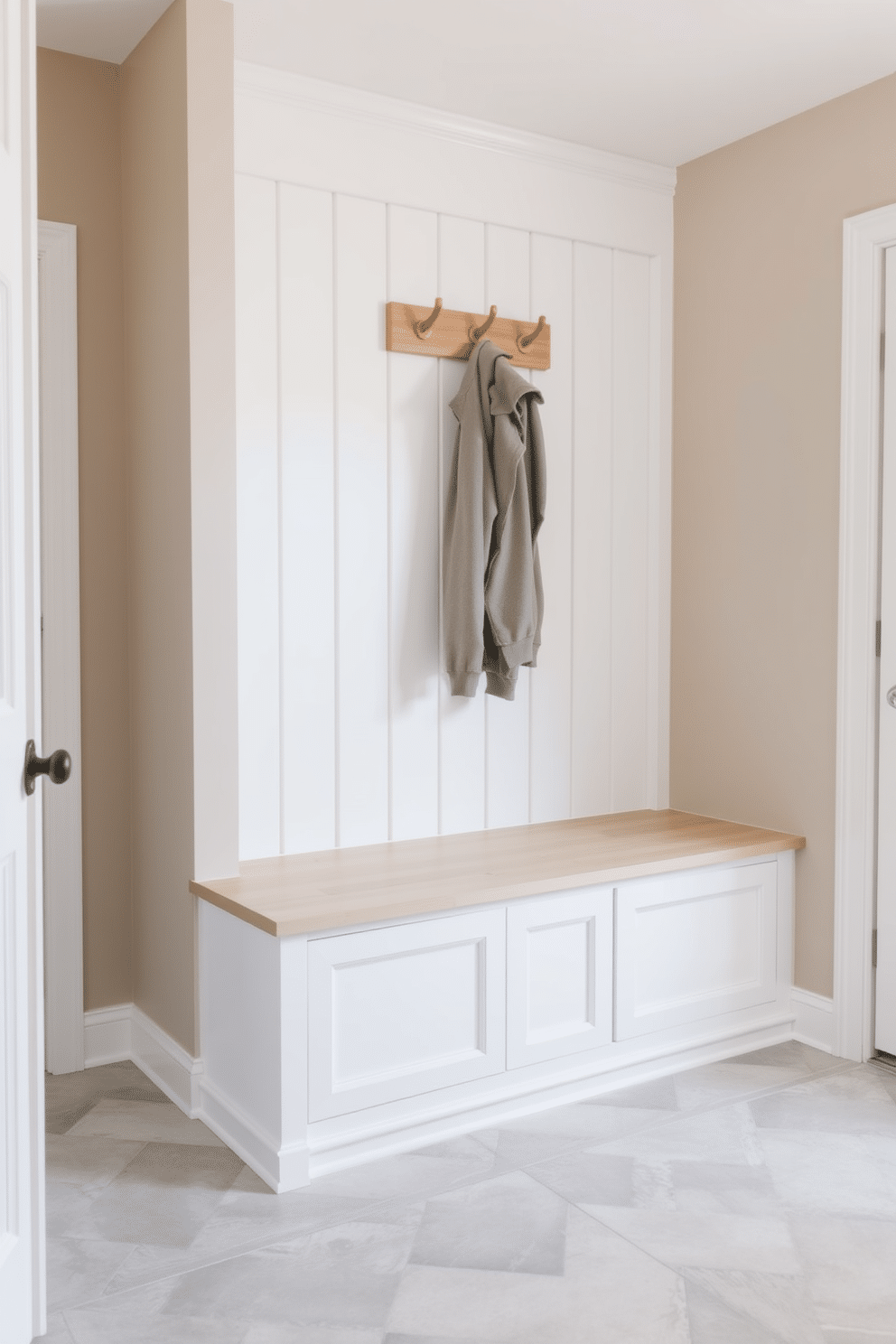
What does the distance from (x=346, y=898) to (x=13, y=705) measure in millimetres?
896

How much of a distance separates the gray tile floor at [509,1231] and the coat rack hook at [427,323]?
188cm

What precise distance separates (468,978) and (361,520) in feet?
3.68

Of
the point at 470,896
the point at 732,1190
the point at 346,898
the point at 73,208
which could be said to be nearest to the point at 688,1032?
the point at 732,1190

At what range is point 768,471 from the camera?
3012 millimetres

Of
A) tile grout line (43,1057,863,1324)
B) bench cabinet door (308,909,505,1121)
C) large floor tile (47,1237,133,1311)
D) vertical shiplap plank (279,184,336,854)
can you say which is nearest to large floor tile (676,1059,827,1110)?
tile grout line (43,1057,863,1324)

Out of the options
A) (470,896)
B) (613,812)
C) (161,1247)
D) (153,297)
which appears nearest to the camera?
(161,1247)

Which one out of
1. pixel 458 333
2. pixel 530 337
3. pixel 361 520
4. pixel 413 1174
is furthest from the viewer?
pixel 530 337

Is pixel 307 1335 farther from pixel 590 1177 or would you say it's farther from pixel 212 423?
pixel 212 423

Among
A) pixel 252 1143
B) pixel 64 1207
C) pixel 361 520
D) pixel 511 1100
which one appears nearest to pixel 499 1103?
pixel 511 1100

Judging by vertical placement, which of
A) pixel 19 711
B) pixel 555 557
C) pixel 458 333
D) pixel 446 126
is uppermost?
pixel 446 126

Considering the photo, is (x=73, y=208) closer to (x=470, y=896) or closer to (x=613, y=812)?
(x=470, y=896)

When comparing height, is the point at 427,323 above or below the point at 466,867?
above

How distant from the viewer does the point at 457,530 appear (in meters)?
2.82

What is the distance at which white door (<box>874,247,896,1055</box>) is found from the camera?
271 centimetres
